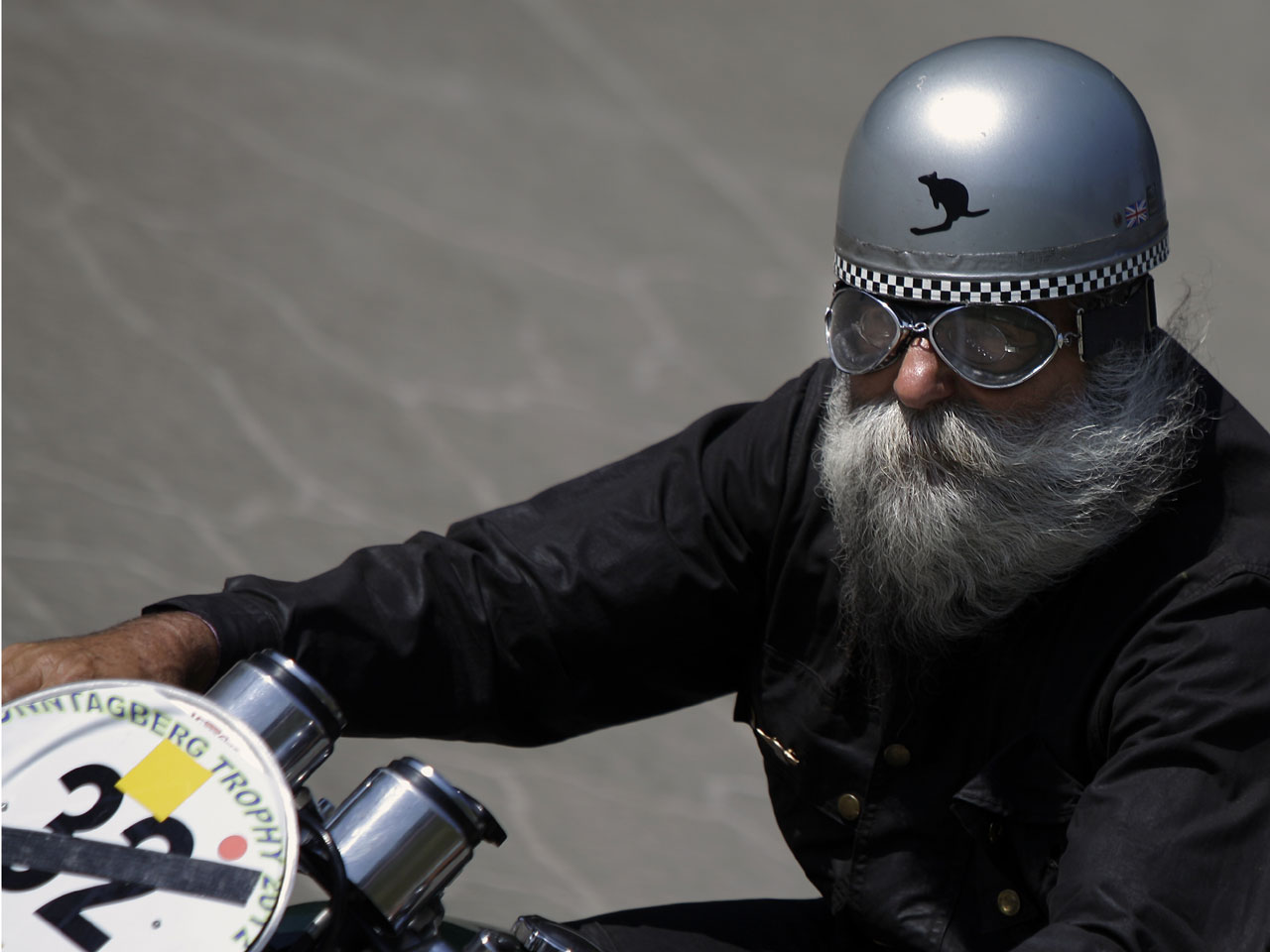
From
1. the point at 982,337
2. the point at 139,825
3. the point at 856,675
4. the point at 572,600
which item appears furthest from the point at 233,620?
the point at 982,337

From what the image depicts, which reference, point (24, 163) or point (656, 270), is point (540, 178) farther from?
Result: point (24, 163)

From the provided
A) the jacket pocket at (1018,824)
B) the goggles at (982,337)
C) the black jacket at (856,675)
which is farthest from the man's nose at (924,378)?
the jacket pocket at (1018,824)

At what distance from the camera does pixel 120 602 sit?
339 centimetres

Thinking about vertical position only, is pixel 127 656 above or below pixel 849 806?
above

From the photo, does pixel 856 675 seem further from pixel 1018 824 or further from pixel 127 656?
pixel 127 656

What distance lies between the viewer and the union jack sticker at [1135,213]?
1.44m

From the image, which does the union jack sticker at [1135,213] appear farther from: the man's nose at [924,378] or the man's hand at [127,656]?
the man's hand at [127,656]

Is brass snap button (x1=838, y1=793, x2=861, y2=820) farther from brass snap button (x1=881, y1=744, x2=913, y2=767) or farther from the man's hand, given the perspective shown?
the man's hand

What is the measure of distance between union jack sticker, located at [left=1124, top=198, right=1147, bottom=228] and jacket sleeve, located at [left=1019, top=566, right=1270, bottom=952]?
34 cm

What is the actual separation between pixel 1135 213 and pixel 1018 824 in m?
0.59

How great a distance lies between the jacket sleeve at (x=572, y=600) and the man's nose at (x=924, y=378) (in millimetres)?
240

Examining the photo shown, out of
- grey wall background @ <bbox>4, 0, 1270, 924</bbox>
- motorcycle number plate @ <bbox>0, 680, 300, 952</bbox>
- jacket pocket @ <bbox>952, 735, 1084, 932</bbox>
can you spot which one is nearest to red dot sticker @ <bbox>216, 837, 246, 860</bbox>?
motorcycle number plate @ <bbox>0, 680, 300, 952</bbox>

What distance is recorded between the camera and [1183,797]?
1.27 m

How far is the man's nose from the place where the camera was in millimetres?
1458
